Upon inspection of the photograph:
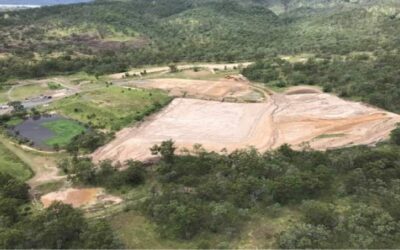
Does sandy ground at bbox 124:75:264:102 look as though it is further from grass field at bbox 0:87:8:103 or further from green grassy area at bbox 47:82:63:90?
grass field at bbox 0:87:8:103

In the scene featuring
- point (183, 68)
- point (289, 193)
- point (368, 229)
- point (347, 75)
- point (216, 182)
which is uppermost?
point (347, 75)

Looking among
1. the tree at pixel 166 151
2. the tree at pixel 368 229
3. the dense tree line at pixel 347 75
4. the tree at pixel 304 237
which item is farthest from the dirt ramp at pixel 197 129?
the tree at pixel 304 237

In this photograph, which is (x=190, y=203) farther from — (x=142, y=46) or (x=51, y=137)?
(x=142, y=46)

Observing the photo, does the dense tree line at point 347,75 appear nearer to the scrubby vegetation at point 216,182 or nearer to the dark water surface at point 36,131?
the scrubby vegetation at point 216,182

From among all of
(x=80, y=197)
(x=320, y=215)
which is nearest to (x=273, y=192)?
(x=320, y=215)

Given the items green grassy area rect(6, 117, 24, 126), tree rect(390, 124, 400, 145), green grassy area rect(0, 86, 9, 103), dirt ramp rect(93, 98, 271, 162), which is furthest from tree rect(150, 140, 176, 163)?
green grassy area rect(0, 86, 9, 103)

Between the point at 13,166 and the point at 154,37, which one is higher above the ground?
the point at 154,37

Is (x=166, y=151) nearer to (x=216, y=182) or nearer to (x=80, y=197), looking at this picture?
(x=216, y=182)
